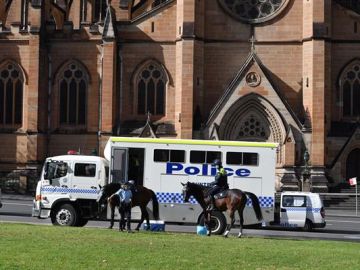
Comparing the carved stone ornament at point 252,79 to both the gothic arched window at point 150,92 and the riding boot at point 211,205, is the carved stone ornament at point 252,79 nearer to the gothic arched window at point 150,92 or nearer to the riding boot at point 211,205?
the gothic arched window at point 150,92

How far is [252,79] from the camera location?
1756 inches

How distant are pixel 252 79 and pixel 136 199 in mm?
23235

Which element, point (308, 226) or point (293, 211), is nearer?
point (308, 226)

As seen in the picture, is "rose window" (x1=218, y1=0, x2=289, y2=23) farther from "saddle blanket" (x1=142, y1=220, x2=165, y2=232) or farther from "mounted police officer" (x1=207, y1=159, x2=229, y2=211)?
"mounted police officer" (x1=207, y1=159, x2=229, y2=211)

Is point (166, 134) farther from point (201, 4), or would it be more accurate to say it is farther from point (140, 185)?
point (140, 185)

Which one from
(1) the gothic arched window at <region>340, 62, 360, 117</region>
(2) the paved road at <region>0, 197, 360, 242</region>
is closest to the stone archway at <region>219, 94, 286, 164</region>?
(1) the gothic arched window at <region>340, 62, 360, 117</region>

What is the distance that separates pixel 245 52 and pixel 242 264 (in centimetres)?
3285

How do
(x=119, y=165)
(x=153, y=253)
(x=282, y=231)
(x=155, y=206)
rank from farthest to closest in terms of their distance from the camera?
(x=282, y=231)
(x=119, y=165)
(x=155, y=206)
(x=153, y=253)

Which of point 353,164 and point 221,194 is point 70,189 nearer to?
point 221,194

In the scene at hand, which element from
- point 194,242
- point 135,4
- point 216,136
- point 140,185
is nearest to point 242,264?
point 194,242

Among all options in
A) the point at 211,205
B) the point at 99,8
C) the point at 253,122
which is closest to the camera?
the point at 211,205

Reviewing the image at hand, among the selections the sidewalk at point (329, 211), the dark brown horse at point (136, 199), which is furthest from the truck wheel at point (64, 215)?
the sidewalk at point (329, 211)

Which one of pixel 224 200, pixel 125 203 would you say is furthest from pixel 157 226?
pixel 224 200

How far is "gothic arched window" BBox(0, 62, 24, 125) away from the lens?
4822cm
